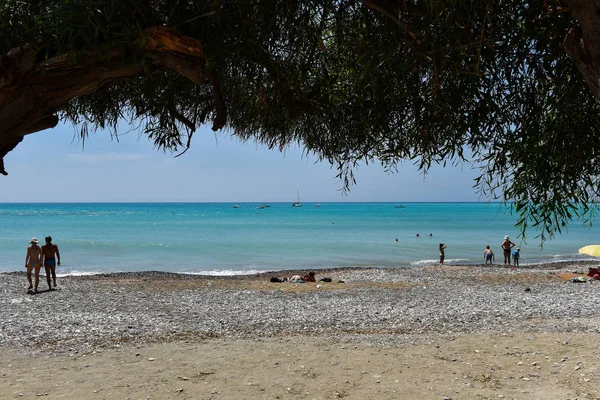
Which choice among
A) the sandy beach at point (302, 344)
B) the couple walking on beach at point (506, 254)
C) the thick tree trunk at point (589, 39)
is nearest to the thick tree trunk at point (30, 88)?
the thick tree trunk at point (589, 39)

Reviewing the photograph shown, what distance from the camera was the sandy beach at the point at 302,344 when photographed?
7938 millimetres

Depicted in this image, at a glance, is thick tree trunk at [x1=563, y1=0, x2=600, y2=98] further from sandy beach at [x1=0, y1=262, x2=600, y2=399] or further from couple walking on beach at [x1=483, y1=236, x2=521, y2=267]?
couple walking on beach at [x1=483, y1=236, x2=521, y2=267]

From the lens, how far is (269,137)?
5590mm

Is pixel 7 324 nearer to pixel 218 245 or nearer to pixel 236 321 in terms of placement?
pixel 236 321

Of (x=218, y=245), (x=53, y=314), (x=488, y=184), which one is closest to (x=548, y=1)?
(x=488, y=184)

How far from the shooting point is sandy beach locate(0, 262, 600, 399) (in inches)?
313

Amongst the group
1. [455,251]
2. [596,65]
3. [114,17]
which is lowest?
[455,251]

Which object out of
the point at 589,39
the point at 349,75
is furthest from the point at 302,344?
the point at 589,39

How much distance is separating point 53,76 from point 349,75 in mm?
2541

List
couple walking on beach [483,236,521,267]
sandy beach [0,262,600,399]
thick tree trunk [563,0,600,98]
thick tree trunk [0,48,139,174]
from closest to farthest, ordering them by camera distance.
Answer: thick tree trunk [563,0,600,98] → thick tree trunk [0,48,139,174] → sandy beach [0,262,600,399] → couple walking on beach [483,236,521,267]

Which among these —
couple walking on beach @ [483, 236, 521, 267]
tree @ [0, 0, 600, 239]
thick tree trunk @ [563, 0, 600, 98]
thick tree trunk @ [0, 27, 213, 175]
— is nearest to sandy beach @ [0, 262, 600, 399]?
tree @ [0, 0, 600, 239]

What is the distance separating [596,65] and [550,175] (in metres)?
1.20

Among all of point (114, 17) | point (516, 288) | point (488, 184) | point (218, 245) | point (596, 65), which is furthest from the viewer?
point (218, 245)

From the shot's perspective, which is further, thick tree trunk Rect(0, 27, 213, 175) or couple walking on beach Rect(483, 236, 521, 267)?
couple walking on beach Rect(483, 236, 521, 267)
